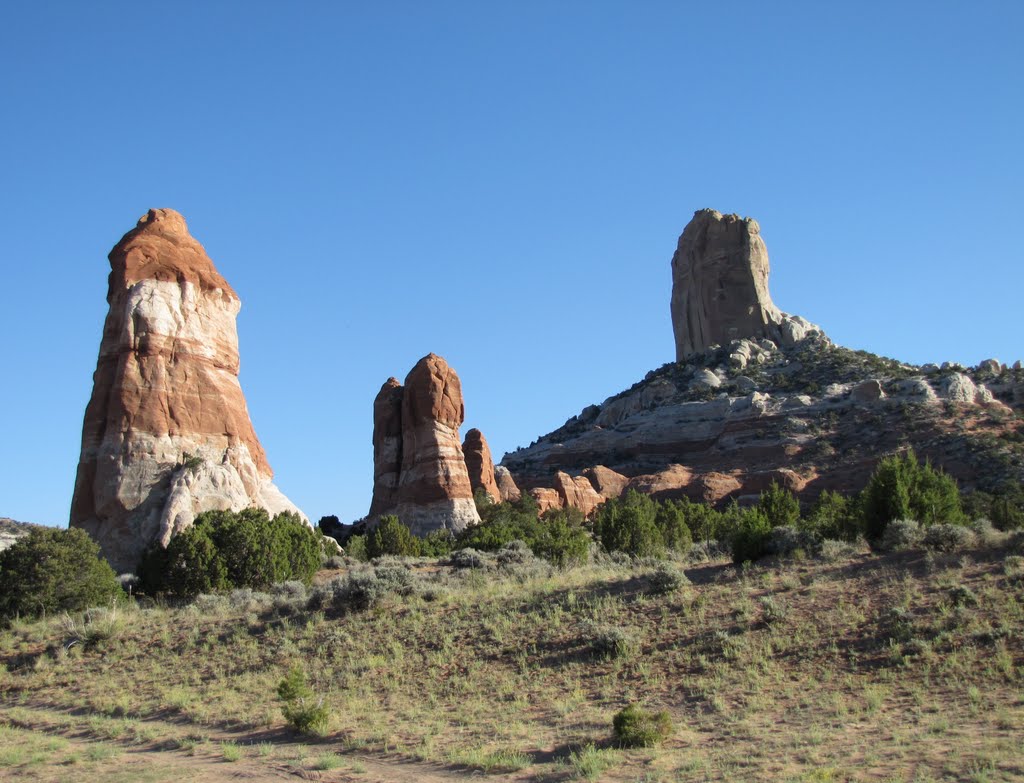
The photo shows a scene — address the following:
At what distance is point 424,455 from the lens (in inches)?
2185

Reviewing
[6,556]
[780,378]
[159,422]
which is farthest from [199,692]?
[780,378]

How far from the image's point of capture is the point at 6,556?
90.1ft

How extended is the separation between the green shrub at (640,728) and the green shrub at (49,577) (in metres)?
20.1

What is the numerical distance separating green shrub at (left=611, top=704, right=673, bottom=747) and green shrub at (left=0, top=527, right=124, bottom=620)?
20.1 metres

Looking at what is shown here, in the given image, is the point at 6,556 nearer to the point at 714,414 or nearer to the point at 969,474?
the point at 969,474

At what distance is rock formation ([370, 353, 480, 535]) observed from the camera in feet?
176

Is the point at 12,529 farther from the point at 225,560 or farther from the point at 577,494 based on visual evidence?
the point at 577,494

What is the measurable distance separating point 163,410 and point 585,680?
2791 cm

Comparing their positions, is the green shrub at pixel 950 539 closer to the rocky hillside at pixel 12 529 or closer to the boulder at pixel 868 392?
the rocky hillside at pixel 12 529

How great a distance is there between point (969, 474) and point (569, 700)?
59093 millimetres

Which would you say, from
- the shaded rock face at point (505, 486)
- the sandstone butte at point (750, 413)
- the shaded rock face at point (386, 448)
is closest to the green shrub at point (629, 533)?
the shaded rock face at point (386, 448)

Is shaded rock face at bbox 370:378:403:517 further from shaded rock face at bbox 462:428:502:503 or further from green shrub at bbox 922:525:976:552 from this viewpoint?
green shrub at bbox 922:525:976:552

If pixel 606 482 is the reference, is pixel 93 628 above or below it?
below

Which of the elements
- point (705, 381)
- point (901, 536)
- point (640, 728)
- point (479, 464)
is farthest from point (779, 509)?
point (705, 381)
